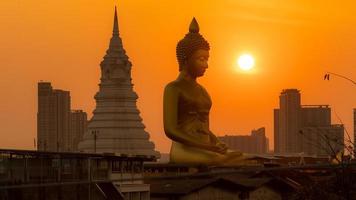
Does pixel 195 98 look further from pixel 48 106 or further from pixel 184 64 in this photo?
pixel 48 106

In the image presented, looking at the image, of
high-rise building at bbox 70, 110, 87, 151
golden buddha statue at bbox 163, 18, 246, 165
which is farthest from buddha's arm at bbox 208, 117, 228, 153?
high-rise building at bbox 70, 110, 87, 151

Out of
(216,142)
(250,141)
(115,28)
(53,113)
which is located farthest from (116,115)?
(250,141)

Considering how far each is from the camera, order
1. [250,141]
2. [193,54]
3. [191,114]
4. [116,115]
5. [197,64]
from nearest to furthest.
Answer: [191,114], [197,64], [193,54], [116,115], [250,141]

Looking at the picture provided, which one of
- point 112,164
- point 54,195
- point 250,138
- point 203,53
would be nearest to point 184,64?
point 203,53

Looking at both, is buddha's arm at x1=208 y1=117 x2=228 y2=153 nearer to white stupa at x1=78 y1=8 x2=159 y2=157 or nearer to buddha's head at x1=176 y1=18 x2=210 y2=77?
buddha's head at x1=176 y1=18 x2=210 y2=77

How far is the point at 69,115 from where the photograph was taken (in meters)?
160

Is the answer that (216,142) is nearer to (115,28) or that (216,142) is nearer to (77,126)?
(115,28)

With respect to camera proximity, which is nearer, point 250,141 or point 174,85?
point 174,85

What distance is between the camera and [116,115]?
79.2 meters

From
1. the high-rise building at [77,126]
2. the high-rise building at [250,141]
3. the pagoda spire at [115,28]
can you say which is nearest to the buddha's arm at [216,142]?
the pagoda spire at [115,28]

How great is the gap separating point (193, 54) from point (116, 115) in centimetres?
4435

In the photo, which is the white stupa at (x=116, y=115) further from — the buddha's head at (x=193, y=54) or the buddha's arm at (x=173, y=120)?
the buddha's arm at (x=173, y=120)

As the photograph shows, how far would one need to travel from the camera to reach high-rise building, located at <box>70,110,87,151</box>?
510 feet

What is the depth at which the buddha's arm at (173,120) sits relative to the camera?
34188 millimetres
